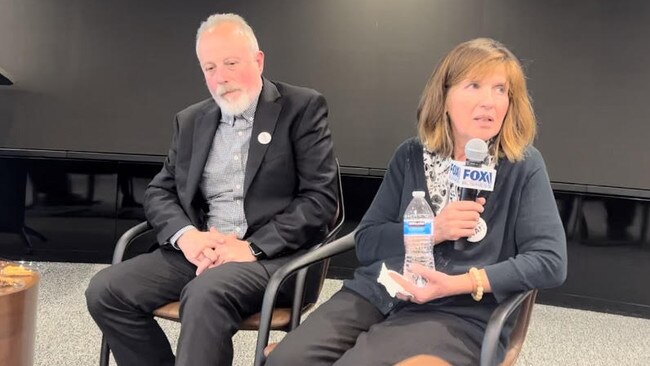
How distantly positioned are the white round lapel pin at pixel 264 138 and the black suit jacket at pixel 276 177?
0.04ft

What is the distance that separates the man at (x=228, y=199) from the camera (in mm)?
2234

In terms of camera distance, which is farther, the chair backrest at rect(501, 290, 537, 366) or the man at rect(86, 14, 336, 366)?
the man at rect(86, 14, 336, 366)

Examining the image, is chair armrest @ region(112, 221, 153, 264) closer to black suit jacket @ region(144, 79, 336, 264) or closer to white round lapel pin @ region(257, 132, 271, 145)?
black suit jacket @ region(144, 79, 336, 264)

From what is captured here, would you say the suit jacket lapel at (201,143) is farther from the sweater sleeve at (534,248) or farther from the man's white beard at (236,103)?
the sweater sleeve at (534,248)

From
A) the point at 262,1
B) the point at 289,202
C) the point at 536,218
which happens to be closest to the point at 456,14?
the point at 262,1

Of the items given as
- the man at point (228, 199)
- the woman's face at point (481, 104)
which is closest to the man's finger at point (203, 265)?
Result: the man at point (228, 199)

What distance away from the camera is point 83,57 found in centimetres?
485

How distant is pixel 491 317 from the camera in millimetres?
1656

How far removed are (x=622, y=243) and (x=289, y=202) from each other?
264cm

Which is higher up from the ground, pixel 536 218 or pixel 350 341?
pixel 536 218

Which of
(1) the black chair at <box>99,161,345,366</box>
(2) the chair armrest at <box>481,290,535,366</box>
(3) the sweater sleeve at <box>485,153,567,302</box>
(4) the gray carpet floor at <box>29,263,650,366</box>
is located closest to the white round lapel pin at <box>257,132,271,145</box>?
(1) the black chair at <box>99,161,345,366</box>

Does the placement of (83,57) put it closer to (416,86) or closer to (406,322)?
(416,86)

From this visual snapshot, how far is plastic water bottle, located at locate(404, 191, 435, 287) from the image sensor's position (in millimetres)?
1769

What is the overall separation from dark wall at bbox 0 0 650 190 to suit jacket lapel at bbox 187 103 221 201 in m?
2.21
